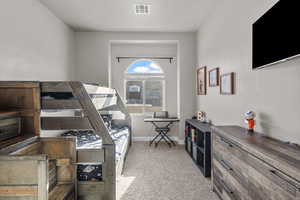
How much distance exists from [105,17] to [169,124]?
283cm

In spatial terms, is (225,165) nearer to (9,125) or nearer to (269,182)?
(269,182)

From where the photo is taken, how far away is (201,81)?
409 centimetres

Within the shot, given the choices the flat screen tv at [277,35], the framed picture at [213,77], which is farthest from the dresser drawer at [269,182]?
the framed picture at [213,77]

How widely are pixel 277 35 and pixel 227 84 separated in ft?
3.93

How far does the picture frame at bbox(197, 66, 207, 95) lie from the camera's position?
12.7 ft

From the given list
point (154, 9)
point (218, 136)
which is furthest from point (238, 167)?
point (154, 9)

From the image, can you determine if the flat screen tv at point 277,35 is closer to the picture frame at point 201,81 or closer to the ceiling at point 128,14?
the ceiling at point 128,14

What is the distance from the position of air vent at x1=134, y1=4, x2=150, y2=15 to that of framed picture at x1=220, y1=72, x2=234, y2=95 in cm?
176

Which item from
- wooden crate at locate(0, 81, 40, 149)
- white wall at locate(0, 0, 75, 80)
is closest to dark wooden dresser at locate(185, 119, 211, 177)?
wooden crate at locate(0, 81, 40, 149)

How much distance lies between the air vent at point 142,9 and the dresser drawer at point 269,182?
2.85m

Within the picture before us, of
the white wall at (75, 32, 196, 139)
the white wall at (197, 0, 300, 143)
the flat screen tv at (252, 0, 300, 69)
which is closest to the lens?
the flat screen tv at (252, 0, 300, 69)

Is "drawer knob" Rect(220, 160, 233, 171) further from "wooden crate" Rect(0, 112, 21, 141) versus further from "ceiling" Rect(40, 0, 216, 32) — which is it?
"ceiling" Rect(40, 0, 216, 32)

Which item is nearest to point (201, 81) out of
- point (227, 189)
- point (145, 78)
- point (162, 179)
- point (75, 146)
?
point (145, 78)

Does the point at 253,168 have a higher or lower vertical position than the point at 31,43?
lower
